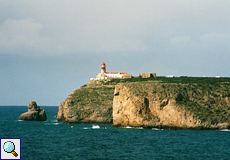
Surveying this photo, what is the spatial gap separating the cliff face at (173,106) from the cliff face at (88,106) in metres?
21.0

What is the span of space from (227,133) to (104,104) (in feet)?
164

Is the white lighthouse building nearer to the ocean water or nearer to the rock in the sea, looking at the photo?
the rock in the sea

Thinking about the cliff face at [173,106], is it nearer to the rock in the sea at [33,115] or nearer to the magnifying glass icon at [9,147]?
the rock in the sea at [33,115]

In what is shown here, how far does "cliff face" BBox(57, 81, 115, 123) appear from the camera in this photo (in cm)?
11469

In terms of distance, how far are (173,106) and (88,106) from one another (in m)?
39.9

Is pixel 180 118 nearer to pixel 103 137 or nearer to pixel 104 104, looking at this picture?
pixel 103 137

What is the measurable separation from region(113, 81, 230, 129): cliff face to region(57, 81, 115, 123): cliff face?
827 inches

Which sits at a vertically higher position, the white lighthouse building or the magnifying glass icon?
the white lighthouse building

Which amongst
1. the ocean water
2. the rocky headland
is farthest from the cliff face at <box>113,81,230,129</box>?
the ocean water

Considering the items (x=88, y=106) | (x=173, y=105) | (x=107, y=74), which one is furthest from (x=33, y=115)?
(x=173, y=105)

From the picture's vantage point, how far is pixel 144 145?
61594 millimetres

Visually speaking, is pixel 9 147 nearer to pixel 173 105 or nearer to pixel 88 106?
pixel 173 105

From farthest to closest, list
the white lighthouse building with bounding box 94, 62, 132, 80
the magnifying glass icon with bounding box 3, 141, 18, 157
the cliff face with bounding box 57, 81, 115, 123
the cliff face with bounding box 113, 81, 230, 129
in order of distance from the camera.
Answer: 1. the white lighthouse building with bounding box 94, 62, 132, 80
2. the cliff face with bounding box 57, 81, 115, 123
3. the cliff face with bounding box 113, 81, 230, 129
4. the magnifying glass icon with bounding box 3, 141, 18, 157

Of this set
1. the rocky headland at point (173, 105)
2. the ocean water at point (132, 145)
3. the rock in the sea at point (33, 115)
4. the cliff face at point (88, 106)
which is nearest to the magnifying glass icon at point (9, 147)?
the ocean water at point (132, 145)
